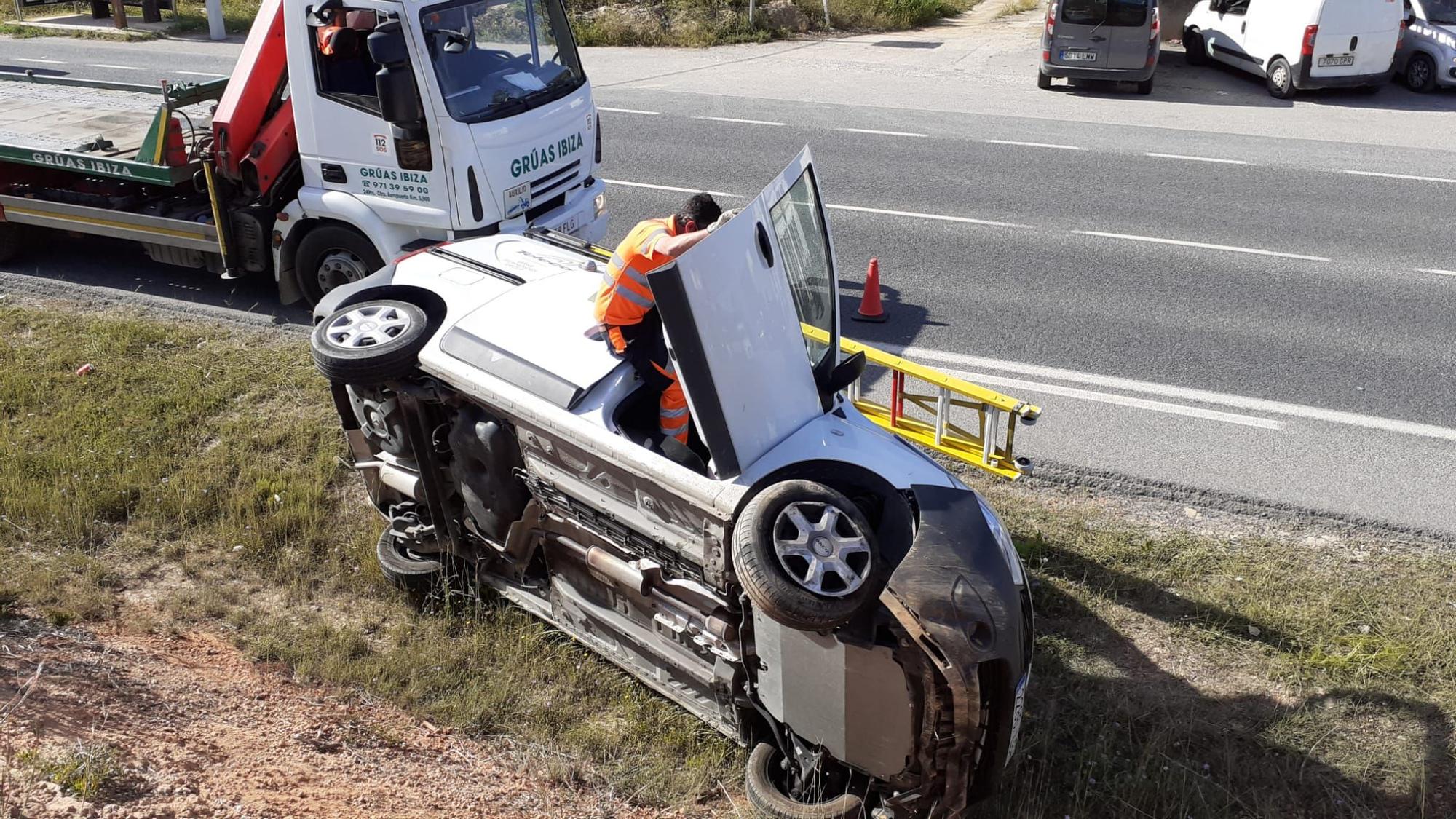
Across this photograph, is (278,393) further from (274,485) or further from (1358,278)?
(1358,278)

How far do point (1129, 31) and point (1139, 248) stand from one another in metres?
7.42

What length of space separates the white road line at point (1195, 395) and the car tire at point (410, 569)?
399 centimetres

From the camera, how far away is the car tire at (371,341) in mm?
5191

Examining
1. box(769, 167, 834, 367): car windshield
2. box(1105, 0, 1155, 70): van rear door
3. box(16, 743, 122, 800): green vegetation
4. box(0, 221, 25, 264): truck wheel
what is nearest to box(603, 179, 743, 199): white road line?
box(0, 221, 25, 264): truck wheel

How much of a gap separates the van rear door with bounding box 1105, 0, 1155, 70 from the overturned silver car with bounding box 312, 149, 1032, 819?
528 inches

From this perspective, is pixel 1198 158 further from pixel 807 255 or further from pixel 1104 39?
pixel 807 255

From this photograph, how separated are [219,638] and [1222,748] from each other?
4.55 metres

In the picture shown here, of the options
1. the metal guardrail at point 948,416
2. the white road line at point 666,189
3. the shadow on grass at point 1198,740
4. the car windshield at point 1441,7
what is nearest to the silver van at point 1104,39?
the car windshield at point 1441,7

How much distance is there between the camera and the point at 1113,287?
9.87 m

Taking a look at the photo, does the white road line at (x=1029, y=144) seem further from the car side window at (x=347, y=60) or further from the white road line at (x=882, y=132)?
the car side window at (x=347, y=60)

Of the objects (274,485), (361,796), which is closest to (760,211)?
(361,796)

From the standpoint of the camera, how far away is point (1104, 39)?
1684cm

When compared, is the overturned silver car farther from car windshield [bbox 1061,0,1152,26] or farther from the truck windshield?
car windshield [bbox 1061,0,1152,26]

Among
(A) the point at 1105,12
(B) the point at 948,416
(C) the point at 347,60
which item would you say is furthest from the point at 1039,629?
(A) the point at 1105,12
